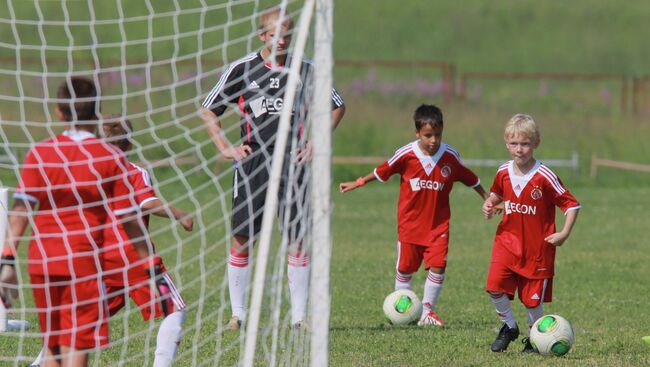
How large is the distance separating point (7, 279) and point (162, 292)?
85 cm

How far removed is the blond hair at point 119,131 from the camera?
6055 millimetres

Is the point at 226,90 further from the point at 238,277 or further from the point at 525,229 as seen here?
the point at 525,229

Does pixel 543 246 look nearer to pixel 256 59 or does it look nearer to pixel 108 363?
pixel 256 59

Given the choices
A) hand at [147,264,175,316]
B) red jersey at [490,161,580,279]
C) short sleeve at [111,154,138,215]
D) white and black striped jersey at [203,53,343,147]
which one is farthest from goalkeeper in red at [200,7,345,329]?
short sleeve at [111,154,138,215]

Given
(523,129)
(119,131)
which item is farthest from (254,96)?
(523,129)

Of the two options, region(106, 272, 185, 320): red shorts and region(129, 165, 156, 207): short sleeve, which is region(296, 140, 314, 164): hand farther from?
region(106, 272, 185, 320): red shorts

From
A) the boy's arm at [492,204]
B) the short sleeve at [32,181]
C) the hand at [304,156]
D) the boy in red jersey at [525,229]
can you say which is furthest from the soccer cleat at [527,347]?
the short sleeve at [32,181]

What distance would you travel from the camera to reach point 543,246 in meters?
7.25

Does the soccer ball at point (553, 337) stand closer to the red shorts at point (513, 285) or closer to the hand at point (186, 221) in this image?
the red shorts at point (513, 285)

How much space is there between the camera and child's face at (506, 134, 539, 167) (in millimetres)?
7180

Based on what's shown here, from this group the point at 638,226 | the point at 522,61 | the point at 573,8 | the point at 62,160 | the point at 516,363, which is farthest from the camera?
the point at 573,8

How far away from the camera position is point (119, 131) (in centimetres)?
634

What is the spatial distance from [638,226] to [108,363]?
1030cm

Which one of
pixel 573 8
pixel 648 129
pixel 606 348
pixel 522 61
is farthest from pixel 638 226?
pixel 573 8
